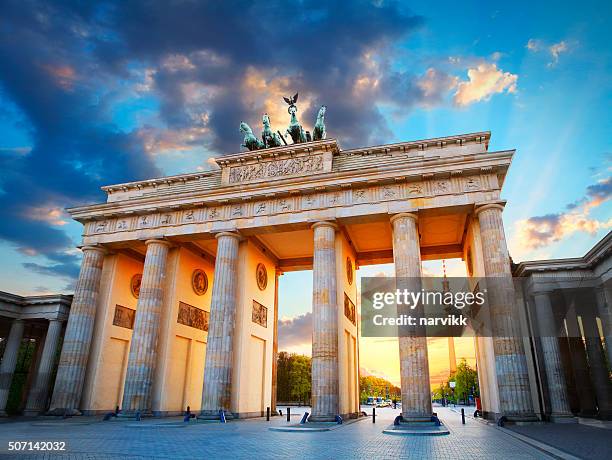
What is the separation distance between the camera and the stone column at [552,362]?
20.3 meters

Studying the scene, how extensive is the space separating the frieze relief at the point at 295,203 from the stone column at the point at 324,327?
1.72 metres

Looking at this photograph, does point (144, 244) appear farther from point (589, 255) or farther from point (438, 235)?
point (589, 255)

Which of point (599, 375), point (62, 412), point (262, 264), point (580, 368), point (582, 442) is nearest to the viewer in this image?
point (582, 442)

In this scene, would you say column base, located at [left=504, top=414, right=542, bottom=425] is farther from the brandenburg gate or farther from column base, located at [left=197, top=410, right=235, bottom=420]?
column base, located at [left=197, top=410, right=235, bottom=420]

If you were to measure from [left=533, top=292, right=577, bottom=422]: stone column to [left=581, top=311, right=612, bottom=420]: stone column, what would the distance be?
10.8 feet

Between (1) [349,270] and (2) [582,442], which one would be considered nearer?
(2) [582,442]

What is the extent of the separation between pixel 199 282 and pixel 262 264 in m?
4.91

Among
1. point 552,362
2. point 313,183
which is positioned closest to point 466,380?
point 552,362

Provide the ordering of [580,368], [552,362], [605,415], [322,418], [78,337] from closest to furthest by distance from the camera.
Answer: [322,418] → [552,362] → [605,415] → [580,368] → [78,337]

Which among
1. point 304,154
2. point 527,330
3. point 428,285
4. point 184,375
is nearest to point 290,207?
point 304,154

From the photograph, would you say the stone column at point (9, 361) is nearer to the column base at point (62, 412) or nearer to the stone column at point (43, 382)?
the stone column at point (43, 382)

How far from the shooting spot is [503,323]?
776 inches

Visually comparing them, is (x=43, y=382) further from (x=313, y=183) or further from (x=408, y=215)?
(x=408, y=215)

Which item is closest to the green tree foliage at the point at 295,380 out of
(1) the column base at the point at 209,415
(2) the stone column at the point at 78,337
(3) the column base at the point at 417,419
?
(2) the stone column at the point at 78,337
